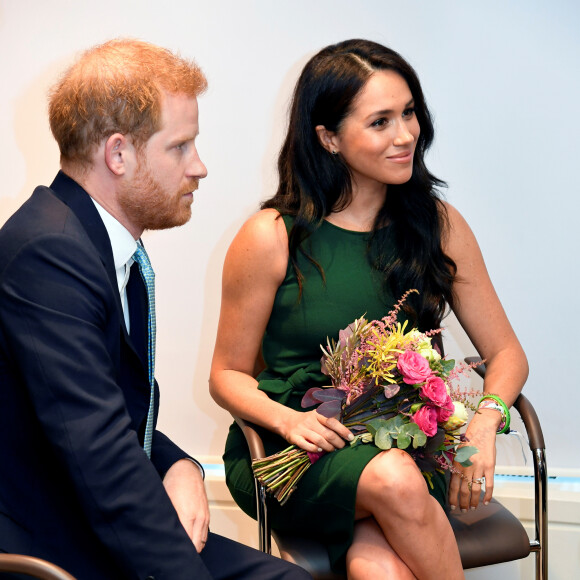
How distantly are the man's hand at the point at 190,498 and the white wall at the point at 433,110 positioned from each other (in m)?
1.76

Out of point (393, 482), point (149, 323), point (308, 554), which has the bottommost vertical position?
point (308, 554)

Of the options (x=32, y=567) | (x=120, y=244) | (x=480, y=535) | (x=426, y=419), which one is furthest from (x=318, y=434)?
(x=32, y=567)

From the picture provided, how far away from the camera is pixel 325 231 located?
282 centimetres

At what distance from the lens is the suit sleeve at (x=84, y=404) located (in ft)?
5.24

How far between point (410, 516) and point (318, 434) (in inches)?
13.2

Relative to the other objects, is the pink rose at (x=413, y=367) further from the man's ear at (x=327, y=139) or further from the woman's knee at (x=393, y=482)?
the man's ear at (x=327, y=139)

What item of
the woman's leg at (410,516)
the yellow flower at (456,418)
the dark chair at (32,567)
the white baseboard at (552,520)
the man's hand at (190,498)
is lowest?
the white baseboard at (552,520)

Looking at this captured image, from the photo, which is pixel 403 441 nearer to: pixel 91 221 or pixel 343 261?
pixel 343 261

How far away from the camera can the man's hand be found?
1.92 m

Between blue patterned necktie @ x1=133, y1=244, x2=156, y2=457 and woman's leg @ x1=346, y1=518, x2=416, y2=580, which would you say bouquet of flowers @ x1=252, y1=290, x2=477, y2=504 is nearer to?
woman's leg @ x1=346, y1=518, x2=416, y2=580

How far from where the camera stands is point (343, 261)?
2787mm

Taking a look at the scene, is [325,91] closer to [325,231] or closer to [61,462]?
[325,231]

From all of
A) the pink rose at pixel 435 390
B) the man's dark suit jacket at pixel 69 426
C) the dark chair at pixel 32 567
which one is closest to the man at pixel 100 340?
the man's dark suit jacket at pixel 69 426

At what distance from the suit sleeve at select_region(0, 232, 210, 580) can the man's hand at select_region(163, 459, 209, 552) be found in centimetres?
23
